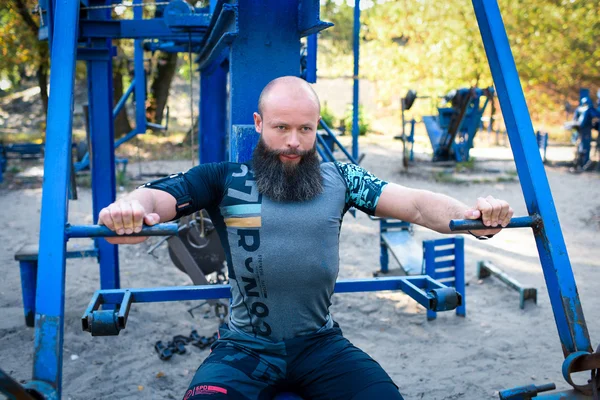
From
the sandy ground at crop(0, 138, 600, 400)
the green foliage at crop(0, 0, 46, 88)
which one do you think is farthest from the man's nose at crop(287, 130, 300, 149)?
the green foliage at crop(0, 0, 46, 88)

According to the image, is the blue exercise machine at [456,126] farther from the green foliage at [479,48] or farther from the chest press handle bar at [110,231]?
the chest press handle bar at [110,231]

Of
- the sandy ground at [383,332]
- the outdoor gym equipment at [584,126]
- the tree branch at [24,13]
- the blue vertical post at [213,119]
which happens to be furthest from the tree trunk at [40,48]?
the outdoor gym equipment at [584,126]

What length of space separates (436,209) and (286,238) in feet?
1.89

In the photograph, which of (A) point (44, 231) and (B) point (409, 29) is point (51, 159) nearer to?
(A) point (44, 231)

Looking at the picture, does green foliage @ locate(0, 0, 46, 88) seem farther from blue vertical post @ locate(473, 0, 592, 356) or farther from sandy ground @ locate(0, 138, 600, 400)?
blue vertical post @ locate(473, 0, 592, 356)

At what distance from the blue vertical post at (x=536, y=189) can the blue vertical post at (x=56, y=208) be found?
1572mm

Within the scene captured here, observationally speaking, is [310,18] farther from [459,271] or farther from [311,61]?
[459,271]

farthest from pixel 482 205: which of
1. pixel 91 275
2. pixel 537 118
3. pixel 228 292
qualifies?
pixel 537 118

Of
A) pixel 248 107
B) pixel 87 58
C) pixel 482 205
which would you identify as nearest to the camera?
pixel 482 205

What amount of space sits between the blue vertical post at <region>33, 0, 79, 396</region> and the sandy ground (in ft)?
6.63

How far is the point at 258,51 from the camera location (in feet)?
8.81

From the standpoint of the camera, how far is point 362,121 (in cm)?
1912

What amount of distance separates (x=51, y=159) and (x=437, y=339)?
338 centimetres

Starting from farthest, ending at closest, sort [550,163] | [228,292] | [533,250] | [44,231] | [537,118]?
1. [537,118]
2. [550,163]
3. [533,250]
4. [228,292]
5. [44,231]
